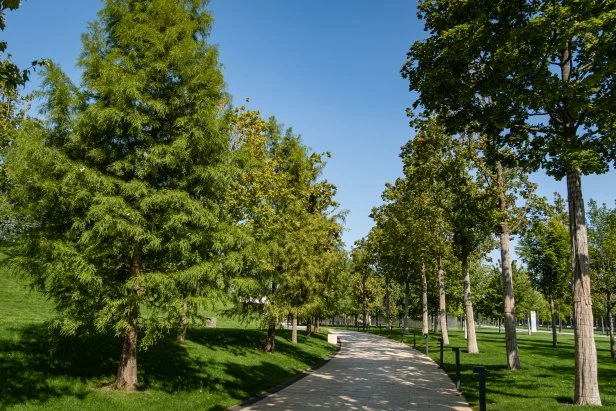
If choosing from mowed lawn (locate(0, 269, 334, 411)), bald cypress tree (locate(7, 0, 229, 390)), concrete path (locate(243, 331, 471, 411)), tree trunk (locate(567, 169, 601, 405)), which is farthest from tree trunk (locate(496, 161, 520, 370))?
bald cypress tree (locate(7, 0, 229, 390))

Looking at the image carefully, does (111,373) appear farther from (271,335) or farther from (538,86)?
(538,86)

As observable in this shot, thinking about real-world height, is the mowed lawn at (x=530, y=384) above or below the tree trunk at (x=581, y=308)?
below

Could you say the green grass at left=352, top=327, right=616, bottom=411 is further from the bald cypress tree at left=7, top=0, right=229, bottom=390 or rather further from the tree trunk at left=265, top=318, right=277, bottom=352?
the bald cypress tree at left=7, top=0, right=229, bottom=390

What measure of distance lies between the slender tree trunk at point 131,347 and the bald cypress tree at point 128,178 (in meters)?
0.03

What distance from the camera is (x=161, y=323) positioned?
36.9 feet

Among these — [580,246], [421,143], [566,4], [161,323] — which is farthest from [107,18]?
[421,143]

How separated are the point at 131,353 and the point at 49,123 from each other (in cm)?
622

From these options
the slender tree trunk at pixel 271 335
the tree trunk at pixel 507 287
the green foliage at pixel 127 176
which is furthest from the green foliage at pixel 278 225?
the tree trunk at pixel 507 287

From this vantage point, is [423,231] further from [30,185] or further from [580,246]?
[30,185]

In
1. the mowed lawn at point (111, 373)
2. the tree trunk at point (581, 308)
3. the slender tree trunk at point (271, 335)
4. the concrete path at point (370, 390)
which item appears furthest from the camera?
the slender tree trunk at point (271, 335)

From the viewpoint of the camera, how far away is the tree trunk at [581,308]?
11.0 m

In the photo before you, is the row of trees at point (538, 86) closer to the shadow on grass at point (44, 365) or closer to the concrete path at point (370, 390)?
the concrete path at point (370, 390)

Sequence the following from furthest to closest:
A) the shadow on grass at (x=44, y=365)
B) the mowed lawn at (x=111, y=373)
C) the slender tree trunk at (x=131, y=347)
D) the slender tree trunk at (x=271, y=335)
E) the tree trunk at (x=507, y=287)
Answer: the slender tree trunk at (x=271, y=335) → the tree trunk at (x=507, y=287) → the slender tree trunk at (x=131, y=347) → the mowed lawn at (x=111, y=373) → the shadow on grass at (x=44, y=365)

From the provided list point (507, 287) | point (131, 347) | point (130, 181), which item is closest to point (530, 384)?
point (507, 287)
